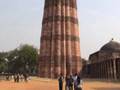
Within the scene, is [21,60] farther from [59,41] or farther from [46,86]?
[46,86]

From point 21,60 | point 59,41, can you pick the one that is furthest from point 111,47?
point 21,60

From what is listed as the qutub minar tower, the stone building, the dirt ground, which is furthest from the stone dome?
the dirt ground

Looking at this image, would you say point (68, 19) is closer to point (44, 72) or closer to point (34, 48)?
point (44, 72)

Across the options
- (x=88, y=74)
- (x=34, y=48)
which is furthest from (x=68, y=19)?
(x=34, y=48)

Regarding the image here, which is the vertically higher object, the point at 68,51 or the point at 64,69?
the point at 68,51

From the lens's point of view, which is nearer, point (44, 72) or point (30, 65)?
point (44, 72)

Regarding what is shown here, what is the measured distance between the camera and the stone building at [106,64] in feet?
132

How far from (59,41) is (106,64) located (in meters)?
8.50

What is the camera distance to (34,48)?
72.4 m

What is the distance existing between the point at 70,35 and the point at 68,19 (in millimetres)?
2751

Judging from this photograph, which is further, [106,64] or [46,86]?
[106,64]

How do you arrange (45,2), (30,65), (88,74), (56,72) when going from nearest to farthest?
1. (56,72)
2. (45,2)
3. (88,74)
4. (30,65)

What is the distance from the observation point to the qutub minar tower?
142ft

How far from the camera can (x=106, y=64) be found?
42.4 metres
